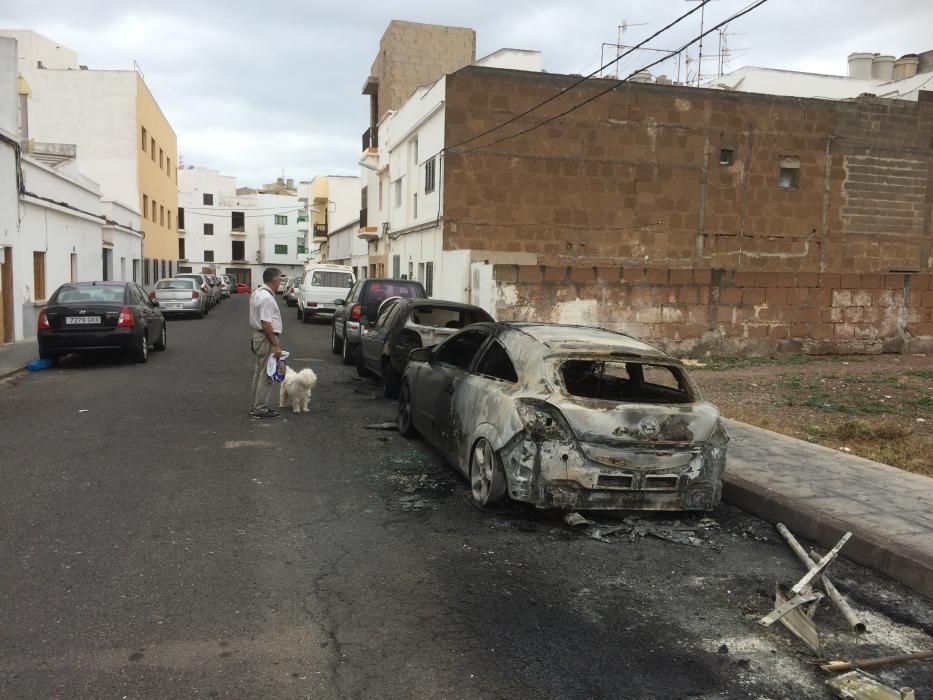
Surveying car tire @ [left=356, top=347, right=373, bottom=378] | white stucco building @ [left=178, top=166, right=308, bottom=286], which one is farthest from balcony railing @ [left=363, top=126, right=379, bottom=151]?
white stucco building @ [left=178, top=166, right=308, bottom=286]

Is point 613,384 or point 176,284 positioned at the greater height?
point 176,284

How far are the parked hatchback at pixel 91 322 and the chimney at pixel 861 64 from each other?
98.8ft

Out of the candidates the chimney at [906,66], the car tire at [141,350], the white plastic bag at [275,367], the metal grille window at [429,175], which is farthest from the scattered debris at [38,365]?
the chimney at [906,66]

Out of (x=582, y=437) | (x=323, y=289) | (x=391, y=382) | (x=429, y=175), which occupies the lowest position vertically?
(x=391, y=382)

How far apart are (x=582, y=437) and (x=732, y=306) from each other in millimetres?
10925

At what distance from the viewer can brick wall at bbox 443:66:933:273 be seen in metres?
19.8

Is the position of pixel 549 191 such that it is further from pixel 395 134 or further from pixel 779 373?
pixel 395 134

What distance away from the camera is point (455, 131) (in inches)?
777

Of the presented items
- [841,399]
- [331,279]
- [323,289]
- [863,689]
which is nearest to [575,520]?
[863,689]

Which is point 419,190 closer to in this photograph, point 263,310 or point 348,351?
point 348,351

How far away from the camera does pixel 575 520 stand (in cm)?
521

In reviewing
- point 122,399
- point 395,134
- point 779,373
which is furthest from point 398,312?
point 395,134

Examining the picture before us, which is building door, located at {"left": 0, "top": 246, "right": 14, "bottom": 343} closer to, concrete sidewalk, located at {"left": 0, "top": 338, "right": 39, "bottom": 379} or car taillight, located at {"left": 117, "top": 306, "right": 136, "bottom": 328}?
concrete sidewalk, located at {"left": 0, "top": 338, "right": 39, "bottom": 379}

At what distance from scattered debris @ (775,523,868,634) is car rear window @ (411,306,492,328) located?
235 inches
